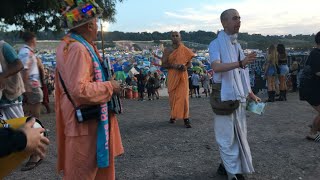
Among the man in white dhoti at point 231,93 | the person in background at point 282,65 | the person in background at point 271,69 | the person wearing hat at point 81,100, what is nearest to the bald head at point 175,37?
the man in white dhoti at point 231,93

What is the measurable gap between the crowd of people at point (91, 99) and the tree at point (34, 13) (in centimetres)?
573

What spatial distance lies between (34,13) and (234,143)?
1002 centimetres

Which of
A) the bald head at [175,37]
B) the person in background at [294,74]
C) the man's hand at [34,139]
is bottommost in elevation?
the person in background at [294,74]

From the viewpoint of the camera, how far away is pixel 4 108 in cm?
475

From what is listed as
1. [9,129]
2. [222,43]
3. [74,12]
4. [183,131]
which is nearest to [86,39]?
[74,12]

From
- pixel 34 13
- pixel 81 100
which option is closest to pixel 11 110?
pixel 81 100

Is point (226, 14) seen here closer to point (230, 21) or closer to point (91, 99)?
point (230, 21)

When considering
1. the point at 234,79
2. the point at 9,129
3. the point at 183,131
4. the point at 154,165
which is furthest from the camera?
the point at 183,131

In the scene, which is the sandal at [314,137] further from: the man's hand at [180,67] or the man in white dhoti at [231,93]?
the man's hand at [180,67]

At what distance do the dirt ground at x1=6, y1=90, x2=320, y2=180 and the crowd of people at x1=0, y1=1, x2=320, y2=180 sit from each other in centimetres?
37

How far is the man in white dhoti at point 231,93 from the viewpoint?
15.3 feet

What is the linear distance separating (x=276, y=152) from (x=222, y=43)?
234 centimetres

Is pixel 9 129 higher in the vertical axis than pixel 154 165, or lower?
higher

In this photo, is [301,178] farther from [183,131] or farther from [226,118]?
[183,131]
